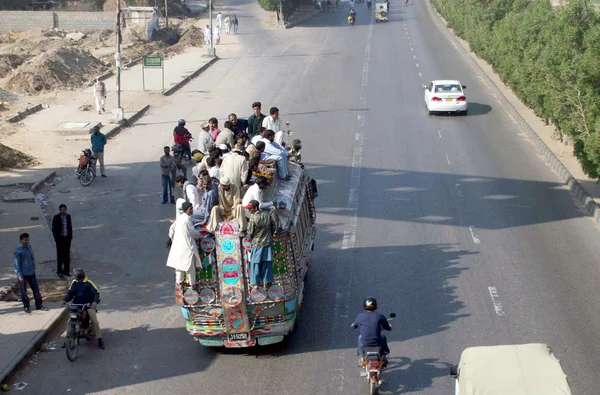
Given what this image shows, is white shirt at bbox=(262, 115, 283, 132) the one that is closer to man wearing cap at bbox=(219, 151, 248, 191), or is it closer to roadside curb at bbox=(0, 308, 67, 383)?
man wearing cap at bbox=(219, 151, 248, 191)

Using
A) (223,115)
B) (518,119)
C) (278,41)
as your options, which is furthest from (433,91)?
(278,41)

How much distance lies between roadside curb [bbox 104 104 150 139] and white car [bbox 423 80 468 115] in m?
11.6

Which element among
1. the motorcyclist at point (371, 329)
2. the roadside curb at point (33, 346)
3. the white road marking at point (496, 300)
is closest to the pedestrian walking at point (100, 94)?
the roadside curb at point (33, 346)

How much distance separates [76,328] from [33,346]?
2.73 ft

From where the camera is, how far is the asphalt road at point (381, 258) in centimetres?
1295

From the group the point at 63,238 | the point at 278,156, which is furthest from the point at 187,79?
the point at 278,156

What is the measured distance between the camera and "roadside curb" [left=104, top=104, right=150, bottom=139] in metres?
30.9

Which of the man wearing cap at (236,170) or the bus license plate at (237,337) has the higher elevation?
the man wearing cap at (236,170)

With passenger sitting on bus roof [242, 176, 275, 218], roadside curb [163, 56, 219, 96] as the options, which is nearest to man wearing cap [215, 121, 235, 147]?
passenger sitting on bus roof [242, 176, 275, 218]

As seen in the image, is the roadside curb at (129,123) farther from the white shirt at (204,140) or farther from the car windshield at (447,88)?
the car windshield at (447,88)

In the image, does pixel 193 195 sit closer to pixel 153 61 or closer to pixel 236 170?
pixel 236 170

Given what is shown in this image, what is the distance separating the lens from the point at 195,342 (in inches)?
551

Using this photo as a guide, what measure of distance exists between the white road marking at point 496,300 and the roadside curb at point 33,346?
7560 millimetres

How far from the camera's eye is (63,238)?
16.6 meters
